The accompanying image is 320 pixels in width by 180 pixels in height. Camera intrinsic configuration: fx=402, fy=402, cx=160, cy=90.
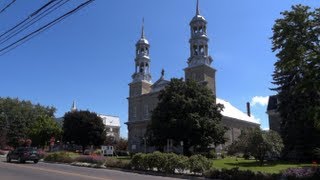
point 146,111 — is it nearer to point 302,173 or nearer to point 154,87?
point 154,87

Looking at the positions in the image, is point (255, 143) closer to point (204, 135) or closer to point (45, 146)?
point (204, 135)

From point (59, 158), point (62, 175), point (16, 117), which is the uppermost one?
point (16, 117)

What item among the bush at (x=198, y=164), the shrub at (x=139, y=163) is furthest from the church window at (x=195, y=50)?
the bush at (x=198, y=164)

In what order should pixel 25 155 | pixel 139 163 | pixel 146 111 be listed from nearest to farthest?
pixel 139 163 < pixel 25 155 < pixel 146 111

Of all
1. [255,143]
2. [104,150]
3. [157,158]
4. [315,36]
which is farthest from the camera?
[104,150]

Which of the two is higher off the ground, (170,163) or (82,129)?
(82,129)

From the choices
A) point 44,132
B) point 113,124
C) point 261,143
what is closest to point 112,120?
point 113,124

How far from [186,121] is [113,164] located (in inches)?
887

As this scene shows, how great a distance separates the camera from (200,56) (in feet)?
262

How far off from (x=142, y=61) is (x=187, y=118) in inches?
1570

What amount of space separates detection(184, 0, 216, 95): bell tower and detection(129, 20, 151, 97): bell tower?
1546 cm

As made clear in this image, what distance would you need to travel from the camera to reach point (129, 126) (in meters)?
93.9

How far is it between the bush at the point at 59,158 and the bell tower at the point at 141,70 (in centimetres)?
4849

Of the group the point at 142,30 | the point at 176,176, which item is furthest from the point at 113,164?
the point at 142,30
